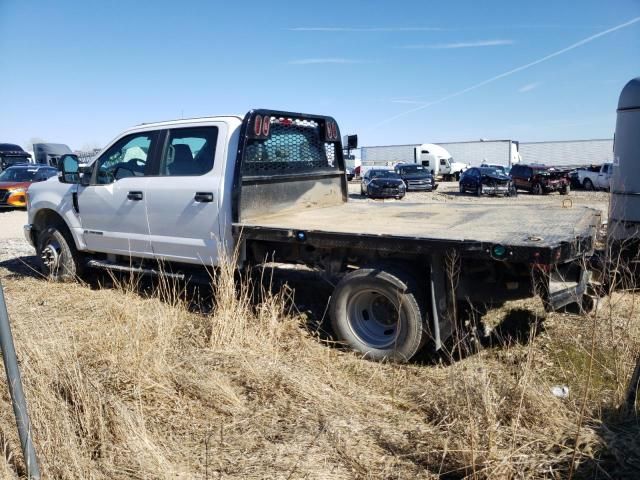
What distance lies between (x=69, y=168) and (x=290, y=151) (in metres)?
2.79

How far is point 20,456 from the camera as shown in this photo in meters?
2.81

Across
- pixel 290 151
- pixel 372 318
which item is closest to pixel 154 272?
pixel 290 151

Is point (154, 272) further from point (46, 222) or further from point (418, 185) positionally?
point (418, 185)

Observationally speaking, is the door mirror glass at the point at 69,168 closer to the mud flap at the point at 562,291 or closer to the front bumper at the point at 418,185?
the mud flap at the point at 562,291

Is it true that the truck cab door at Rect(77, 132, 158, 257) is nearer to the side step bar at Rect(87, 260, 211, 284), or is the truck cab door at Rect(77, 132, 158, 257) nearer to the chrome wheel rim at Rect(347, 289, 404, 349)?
the side step bar at Rect(87, 260, 211, 284)

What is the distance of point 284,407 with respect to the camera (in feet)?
10.9

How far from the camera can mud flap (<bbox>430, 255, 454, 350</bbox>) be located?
13.3ft

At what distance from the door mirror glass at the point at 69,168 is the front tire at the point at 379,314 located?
397 centimetres

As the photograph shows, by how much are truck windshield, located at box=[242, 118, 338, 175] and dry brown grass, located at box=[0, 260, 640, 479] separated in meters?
1.50

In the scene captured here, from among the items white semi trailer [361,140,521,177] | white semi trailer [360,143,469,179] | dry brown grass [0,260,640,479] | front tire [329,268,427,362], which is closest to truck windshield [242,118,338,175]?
dry brown grass [0,260,640,479]

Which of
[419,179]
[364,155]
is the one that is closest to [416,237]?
[419,179]

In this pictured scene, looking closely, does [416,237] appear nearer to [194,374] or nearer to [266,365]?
[266,365]

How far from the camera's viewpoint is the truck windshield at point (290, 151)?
5.51m

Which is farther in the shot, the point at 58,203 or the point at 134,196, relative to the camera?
the point at 58,203
